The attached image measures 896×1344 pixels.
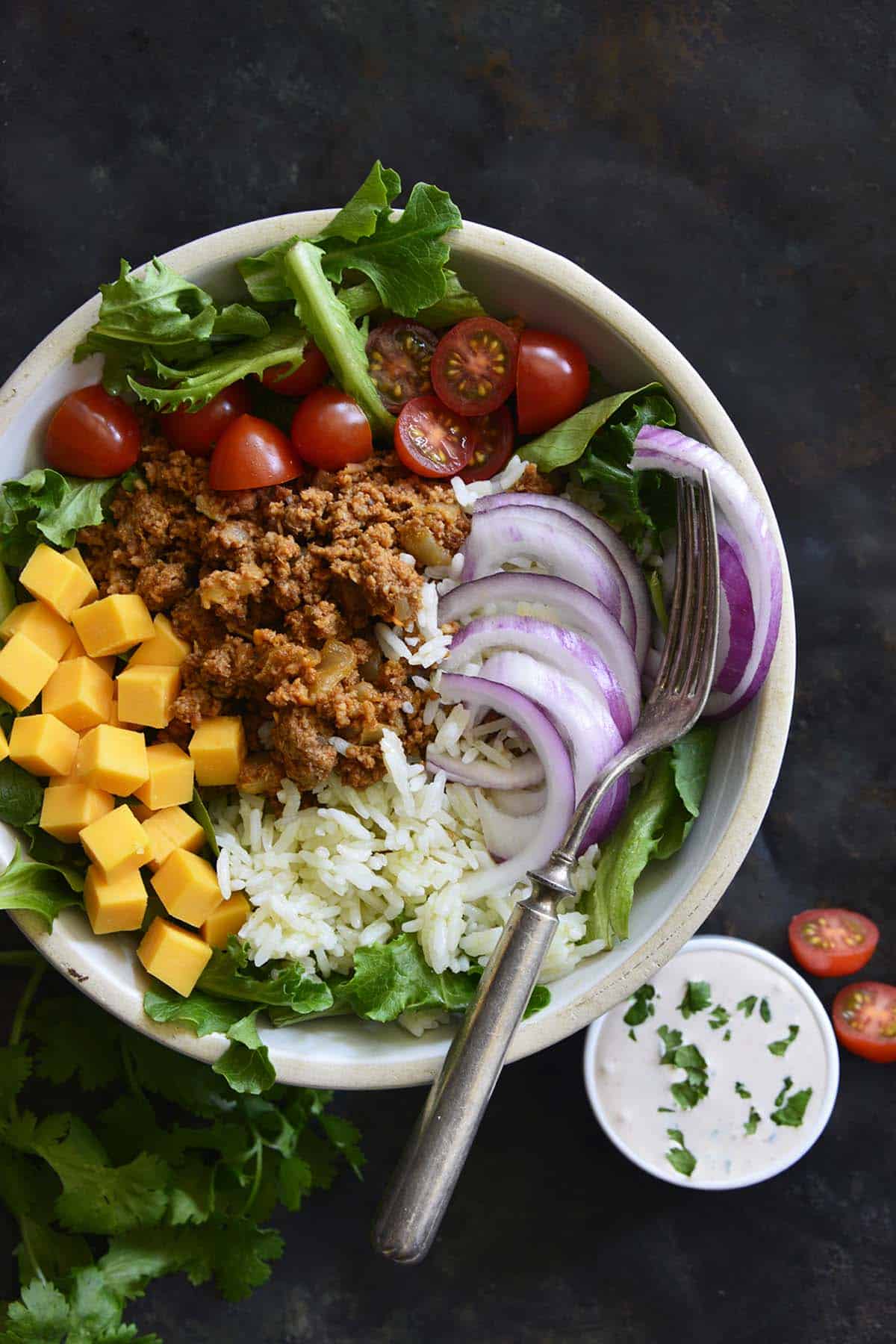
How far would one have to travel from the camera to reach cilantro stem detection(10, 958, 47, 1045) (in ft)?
9.86

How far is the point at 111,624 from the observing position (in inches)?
99.3

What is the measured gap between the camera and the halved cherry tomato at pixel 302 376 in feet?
8.63

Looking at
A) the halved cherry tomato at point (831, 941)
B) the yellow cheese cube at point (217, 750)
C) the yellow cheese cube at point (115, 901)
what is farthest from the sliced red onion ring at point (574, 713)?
the halved cherry tomato at point (831, 941)

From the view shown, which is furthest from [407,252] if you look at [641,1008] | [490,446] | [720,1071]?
[720,1071]

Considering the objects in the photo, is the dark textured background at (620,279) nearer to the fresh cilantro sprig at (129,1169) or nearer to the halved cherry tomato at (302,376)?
the fresh cilantro sprig at (129,1169)

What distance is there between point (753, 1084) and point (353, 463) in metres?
2.04

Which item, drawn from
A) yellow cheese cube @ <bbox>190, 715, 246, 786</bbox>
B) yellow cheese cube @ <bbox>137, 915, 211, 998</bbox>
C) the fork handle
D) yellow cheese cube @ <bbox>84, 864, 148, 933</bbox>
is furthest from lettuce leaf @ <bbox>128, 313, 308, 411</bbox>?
the fork handle

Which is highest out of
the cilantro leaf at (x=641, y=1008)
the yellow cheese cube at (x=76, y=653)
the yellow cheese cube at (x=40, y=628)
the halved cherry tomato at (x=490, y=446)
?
the halved cherry tomato at (x=490, y=446)

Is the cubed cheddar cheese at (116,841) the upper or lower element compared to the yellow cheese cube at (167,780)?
lower

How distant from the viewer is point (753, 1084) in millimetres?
3146

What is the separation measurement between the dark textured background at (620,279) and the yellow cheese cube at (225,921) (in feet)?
2.85

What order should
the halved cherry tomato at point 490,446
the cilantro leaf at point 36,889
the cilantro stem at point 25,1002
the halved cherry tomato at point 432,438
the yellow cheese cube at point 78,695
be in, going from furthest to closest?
the cilantro stem at point 25,1002
the halved cherry tomato at point 490,446
the halved cherry tomato at point 432,438
the yellow cheese cube at point 78,695
the cilantro leaf at point 36,889

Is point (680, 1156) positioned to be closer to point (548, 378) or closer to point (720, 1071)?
point (720, 1071)

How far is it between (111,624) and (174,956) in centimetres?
75
